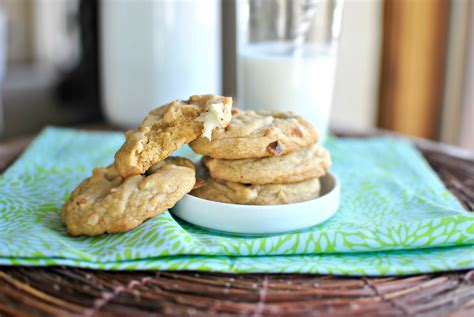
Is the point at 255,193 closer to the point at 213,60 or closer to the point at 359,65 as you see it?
the point at 213,60

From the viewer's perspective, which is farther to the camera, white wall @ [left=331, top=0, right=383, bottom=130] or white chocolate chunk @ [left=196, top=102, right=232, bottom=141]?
white wall @ [left=331, top=0, right=383, bottom=130]

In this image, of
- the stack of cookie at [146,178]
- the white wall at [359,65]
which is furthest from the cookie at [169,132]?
the white wall at [359,65]

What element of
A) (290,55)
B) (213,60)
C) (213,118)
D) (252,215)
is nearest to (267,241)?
(252,215)

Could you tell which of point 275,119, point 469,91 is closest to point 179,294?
point 275,119

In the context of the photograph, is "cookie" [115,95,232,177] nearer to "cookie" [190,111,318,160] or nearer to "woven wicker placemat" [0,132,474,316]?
"cookie" [190,111,318,160]

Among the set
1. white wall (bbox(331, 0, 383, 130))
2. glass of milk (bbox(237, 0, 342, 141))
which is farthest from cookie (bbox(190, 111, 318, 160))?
white wall (bbox(331, 0, 383, 130))

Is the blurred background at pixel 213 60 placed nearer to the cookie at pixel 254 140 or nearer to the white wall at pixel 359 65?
the white wall at pixel 359 65
